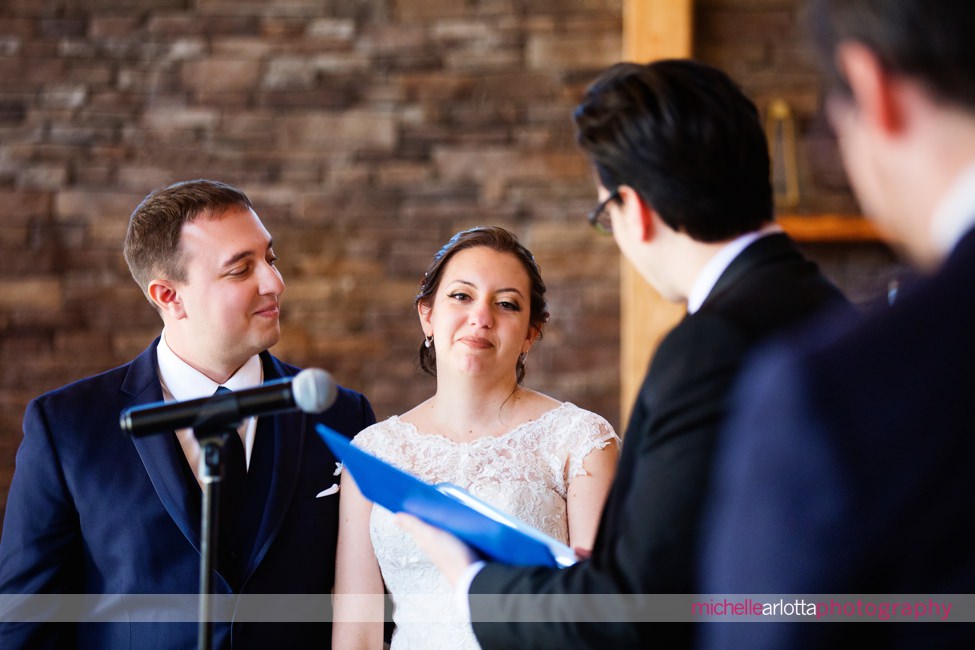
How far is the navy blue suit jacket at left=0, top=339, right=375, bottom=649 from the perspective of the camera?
200cm

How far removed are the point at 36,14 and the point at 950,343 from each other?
435cm

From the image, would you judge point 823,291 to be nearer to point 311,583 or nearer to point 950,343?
point 950,343

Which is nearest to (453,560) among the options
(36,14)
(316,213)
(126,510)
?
(126,510)

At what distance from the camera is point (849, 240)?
4008 mm

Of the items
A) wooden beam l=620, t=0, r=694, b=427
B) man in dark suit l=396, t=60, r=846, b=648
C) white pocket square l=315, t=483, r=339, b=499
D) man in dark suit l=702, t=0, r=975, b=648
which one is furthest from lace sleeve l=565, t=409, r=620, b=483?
wooden beam l=620, t=0, r=694, b=427

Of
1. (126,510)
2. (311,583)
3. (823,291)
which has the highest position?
(823,291)

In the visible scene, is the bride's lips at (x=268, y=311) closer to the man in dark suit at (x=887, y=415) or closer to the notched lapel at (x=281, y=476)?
the notched lapel at (x=281, y=476)

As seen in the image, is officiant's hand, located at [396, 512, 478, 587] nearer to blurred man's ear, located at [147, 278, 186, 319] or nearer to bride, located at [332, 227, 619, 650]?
bride, located at [332, 227, 619, 650]

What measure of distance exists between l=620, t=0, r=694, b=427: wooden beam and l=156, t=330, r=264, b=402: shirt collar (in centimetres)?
203

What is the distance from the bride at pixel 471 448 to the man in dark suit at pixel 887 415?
1300 mm

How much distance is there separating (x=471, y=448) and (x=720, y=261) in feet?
3.46

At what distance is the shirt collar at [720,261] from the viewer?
1219mm

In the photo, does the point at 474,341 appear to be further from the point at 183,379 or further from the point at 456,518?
the point at 456,518

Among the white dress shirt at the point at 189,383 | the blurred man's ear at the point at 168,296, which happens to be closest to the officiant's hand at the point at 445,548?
the white dress shirt at the point at 189,383
